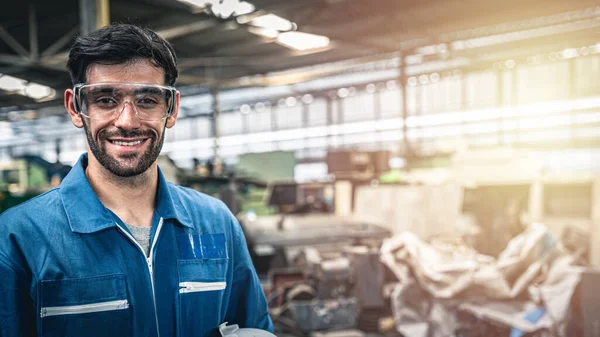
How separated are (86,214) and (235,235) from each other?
37cm

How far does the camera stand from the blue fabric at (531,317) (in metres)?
2.75

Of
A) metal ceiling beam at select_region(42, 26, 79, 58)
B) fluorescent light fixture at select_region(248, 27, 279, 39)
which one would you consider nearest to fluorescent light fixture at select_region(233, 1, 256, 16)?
fluorescent light fixture at select_region(248, 27, 279, 39)

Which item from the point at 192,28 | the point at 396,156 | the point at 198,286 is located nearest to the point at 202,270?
the point at 198,286

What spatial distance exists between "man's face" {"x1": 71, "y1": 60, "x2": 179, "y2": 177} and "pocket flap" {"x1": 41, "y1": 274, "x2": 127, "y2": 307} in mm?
227

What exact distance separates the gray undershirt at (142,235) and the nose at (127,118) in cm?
22

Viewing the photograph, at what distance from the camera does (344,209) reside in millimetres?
5695

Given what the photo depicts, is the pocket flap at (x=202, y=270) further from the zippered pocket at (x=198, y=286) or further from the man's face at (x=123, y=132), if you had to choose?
the man's face at (x=123, y=132)

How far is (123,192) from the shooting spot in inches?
44.2

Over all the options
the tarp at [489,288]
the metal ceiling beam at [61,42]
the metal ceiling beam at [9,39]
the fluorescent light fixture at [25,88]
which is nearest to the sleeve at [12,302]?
the tarp at [489,288]

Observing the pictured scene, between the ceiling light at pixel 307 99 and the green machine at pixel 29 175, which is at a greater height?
the ceiling light at pixel 307 99

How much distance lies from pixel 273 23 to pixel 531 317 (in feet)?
13.9

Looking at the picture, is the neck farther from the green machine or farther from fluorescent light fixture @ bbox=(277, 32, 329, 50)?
fluorescent light fixture @ bbox=(277, 32, 329, 50)

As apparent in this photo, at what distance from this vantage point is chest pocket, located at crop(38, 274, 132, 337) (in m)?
0.95

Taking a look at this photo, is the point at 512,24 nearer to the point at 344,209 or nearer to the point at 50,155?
the point at 344,209
